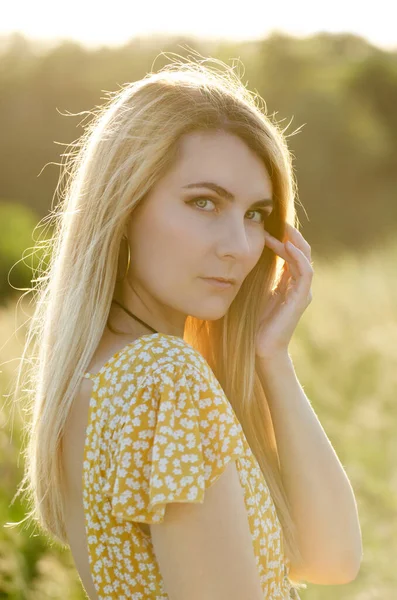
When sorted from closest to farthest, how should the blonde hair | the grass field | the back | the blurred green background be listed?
the back, the blonde hair, the grass field, the blurred green background

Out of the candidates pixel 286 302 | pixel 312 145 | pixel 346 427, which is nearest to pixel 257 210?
pixel 286 302

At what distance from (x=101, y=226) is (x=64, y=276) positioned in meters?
0.16

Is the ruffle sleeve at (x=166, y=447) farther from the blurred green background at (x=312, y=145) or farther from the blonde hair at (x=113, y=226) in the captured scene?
the blurred green background at (x=312, y=145)

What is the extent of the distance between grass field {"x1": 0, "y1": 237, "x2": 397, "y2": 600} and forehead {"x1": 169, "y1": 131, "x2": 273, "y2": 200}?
29.3 inches

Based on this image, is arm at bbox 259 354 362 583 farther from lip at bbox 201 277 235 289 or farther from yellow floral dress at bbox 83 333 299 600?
yellow floral dress at bbox 83 333 299 600

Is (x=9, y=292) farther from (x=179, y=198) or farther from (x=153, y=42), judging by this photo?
(x=153, y=42)

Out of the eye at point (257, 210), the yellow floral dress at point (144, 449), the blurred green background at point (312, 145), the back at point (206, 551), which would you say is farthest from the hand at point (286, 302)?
the blurred green background at point (312, 145)

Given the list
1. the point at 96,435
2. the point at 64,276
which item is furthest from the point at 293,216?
the point at 96,435

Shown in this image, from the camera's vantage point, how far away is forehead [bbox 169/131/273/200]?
1.85 m

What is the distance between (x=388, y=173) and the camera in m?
28.0

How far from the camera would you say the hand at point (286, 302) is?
7.30 feet

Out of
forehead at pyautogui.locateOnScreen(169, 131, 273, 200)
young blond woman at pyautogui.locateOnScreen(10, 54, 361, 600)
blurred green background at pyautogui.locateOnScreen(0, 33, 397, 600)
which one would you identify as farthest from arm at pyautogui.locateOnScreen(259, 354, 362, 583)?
blurred green background at pyautogui.locateOnScreen(0, 33, 397, 600)

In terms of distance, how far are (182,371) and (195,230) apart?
0.37 meters

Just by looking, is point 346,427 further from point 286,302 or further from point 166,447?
point 166,447
